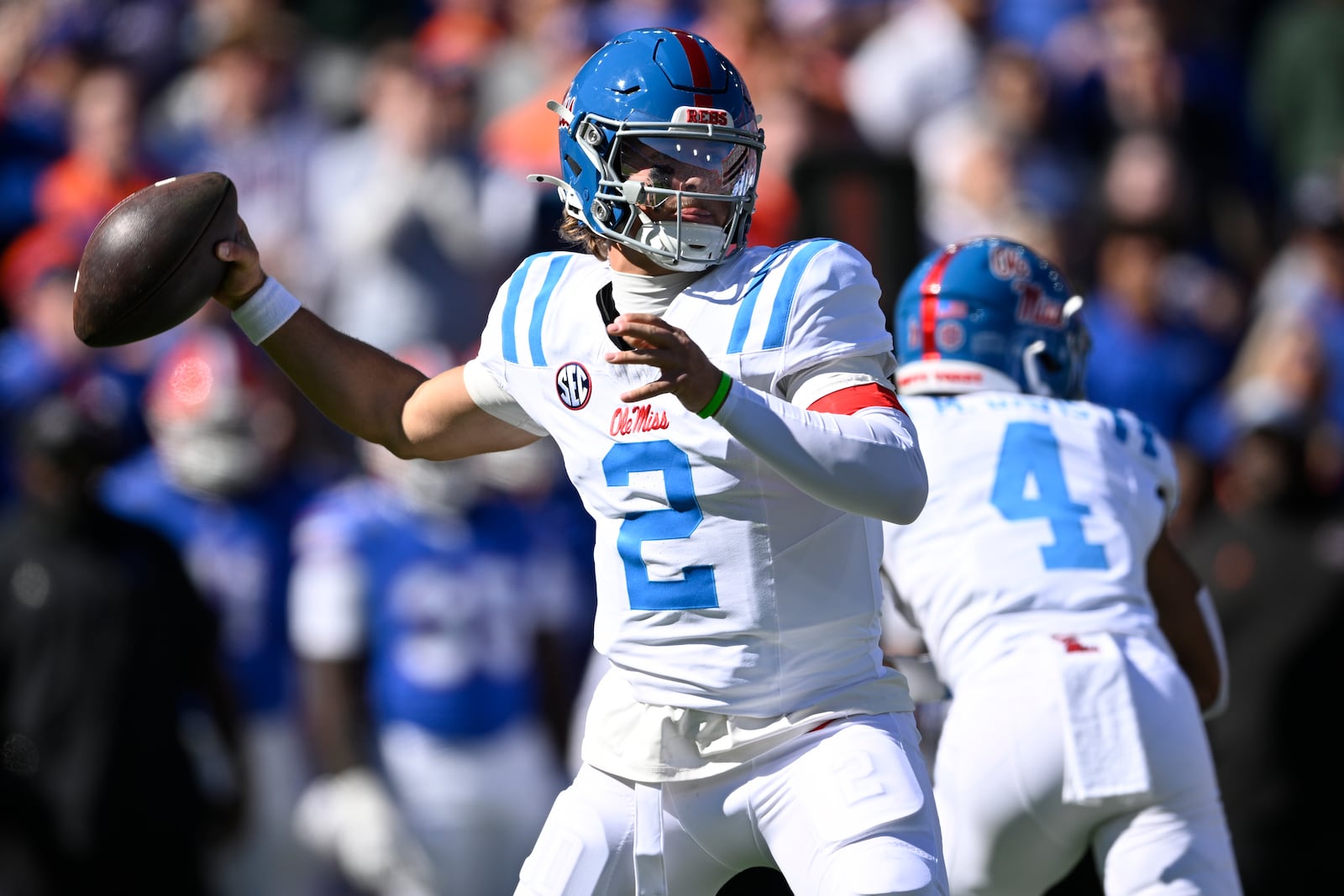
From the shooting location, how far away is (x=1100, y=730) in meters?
4.11

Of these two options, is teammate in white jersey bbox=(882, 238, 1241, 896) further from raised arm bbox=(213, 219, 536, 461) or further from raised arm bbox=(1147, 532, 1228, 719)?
raised arm bbox=(213, 219, 536, 461)

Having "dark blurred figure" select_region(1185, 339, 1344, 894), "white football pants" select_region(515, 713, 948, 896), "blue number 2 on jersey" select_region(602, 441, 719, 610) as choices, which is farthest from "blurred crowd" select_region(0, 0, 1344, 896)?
"white football pants" select_region(515, 713, 948, 896)

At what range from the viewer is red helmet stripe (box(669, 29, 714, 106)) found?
357cm

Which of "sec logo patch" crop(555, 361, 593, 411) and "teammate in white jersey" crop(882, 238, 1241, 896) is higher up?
"sec logo patch" crop(555, 361, 593, 411)

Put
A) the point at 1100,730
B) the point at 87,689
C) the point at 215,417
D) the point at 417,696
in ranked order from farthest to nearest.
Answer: the point at 215,417 < the point at 417,696 < the point at 87,689 < the point at 1100,730

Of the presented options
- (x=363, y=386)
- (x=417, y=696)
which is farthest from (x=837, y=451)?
(x=417, y=696)

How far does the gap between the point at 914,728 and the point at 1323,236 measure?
222 inches

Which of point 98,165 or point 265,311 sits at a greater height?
point 98,165

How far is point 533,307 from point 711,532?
0.59m

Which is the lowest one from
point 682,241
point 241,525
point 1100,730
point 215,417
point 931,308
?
point 1100,730

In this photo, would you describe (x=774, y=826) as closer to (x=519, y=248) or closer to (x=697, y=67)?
(x=697, y=67)

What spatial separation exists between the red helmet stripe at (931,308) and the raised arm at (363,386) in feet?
3.75

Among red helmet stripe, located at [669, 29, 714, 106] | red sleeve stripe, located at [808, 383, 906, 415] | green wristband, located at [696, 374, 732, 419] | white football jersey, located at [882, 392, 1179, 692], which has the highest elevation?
red helmet stripe, located at [669, 29, 714, 106]

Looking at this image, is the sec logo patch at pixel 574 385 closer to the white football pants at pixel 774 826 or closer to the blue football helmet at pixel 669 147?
the blue football helmet at pixel 669 147
